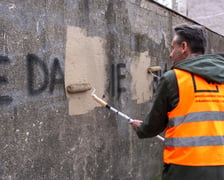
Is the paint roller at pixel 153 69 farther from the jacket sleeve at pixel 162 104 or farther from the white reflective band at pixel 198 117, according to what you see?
the white reflective band at pixel 198 117

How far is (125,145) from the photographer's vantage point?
392 cm

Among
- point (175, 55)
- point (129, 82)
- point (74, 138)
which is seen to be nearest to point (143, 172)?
point (129, 82)

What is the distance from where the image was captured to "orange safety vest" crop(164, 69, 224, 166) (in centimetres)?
194

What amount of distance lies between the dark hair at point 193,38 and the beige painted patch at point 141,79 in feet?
6.14

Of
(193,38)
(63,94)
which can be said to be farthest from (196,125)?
(63,94)

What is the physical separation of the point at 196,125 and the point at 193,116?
6 centimetres

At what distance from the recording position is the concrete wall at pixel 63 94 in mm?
2467

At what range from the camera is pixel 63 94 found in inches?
116

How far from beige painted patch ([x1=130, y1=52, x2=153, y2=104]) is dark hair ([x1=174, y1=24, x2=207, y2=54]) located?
1871 mm

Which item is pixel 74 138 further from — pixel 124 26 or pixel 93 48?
pixel 124 26

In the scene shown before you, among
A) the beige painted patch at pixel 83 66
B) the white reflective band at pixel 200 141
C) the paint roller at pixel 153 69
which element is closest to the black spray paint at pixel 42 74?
the beige painted patch at pixel 83 66

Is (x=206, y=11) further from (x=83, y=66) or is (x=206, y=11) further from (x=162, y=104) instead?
(x=162, y=104)

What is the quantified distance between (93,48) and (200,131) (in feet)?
5.64

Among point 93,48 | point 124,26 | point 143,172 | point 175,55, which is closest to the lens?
point 175,55
